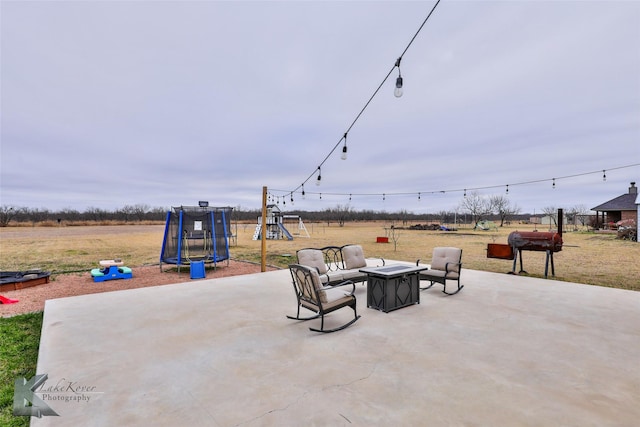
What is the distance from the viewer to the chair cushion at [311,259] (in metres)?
5.16

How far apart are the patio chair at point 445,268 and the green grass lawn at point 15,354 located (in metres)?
5.50

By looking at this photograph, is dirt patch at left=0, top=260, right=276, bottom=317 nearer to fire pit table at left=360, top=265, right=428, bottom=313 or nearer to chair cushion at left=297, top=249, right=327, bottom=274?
chair cushion at left=297, top=249, right=327, bottom=274

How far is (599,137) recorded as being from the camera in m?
11.1

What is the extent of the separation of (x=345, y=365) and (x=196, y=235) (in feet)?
25.8

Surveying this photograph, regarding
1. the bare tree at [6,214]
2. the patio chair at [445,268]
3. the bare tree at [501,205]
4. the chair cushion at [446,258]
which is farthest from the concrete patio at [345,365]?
the bare tree at [501,205]

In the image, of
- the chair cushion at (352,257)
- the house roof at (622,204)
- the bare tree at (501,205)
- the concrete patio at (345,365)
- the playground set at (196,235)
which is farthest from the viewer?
the bare tree at (501,205)

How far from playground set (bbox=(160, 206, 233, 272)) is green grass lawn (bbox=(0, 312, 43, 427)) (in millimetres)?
4095

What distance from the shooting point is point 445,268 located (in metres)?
5.48

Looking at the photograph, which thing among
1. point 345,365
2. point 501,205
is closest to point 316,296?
point 345,365

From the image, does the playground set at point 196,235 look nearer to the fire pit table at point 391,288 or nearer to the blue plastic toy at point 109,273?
the blue plastic toy at point 109,273

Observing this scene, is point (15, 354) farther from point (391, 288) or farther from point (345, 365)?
point (391, 288)

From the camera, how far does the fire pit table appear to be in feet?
14.6

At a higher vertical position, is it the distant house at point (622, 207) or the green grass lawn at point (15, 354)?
the distant house at point (622, 207)

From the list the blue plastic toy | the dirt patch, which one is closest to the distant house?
the dirt patch
